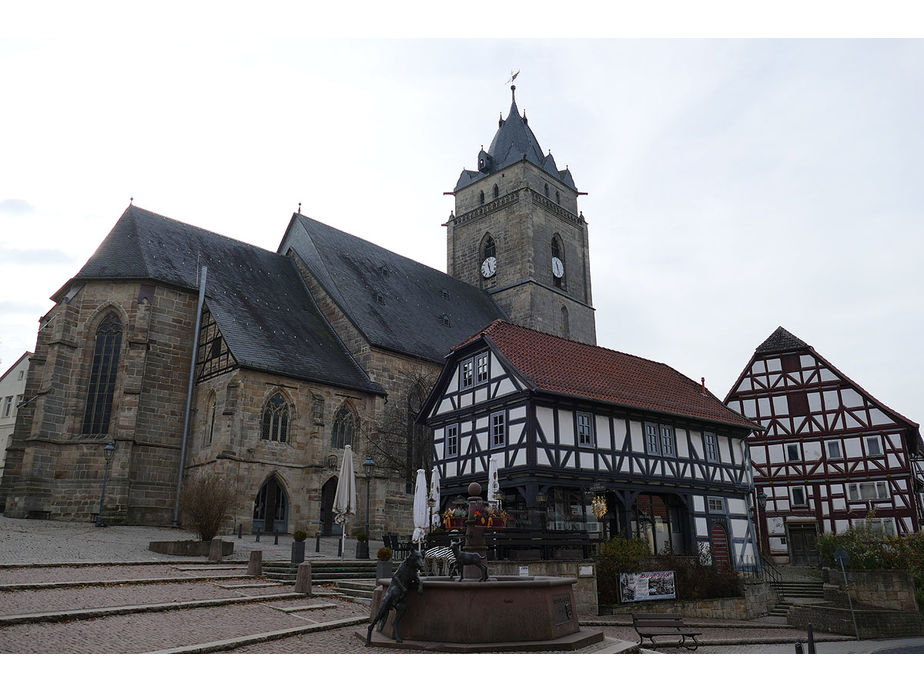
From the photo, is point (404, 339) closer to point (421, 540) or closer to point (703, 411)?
point (703, 411)

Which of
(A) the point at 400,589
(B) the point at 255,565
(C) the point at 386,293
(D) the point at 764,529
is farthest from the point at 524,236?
(A) the point at 400,589

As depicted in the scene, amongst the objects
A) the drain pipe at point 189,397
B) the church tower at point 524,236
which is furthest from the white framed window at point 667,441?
the church tower at point 524,236

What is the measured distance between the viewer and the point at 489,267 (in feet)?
154

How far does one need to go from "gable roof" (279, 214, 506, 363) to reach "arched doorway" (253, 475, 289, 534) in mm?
7255

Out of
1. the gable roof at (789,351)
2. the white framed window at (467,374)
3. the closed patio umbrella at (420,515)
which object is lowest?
the closed patio umbrella at (420,515)

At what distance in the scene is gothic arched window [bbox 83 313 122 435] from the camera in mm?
25500

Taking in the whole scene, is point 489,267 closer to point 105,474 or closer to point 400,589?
point 105,474

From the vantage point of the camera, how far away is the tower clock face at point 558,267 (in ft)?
155

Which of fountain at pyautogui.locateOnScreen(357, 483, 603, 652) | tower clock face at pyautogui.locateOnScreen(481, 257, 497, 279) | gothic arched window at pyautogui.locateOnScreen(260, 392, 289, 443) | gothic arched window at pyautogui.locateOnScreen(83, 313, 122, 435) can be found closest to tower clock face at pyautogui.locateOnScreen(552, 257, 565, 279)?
tower clock face at pyautogui.locateOnScreen(481, 257, 497, 279)

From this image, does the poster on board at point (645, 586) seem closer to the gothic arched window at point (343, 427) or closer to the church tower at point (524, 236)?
the gothic arched window at point (343, 427)

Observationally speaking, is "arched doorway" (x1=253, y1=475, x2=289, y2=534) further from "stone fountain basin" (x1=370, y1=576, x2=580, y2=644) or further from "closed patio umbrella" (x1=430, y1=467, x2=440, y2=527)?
"stone fountain basin" (x1=370, y1=576, x2=580, y2=644)

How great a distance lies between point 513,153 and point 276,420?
97.4 ft

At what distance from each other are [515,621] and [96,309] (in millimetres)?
23627

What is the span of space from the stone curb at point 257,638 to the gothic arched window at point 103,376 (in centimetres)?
1873
